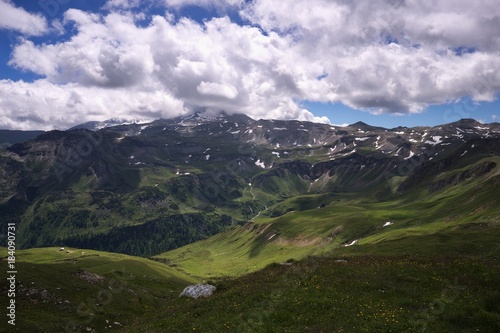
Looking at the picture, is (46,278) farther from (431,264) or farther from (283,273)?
(431,264)

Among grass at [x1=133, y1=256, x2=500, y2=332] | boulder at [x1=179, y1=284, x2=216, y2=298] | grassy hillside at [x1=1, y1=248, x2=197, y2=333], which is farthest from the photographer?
boulder at [x1=179, y1=284, x2=216, y2=298]

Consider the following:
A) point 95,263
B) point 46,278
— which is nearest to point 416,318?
point 46,278

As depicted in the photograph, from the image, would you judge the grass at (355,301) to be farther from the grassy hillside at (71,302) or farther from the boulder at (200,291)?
the grassy hillside at (71,302)

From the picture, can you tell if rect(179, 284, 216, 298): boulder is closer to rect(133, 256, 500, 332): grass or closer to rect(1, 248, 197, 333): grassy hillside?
rect(133, 256, 500, 332): grass

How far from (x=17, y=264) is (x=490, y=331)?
60696 mm

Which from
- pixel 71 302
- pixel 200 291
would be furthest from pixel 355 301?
pixel 71 302

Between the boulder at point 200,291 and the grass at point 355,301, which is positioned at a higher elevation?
the grass at point 355,301

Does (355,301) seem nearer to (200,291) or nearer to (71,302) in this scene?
(200,291)

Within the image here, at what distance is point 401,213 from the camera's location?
19612 centimetres

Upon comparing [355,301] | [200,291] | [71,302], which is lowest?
[71,302]

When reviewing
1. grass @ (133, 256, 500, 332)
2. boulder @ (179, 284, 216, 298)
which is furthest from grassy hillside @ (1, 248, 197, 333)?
grass @ (133, 256, 500, 332)

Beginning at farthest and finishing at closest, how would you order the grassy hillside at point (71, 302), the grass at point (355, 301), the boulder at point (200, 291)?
the boulder at point (200, 291), the grassy hillside at point (71, 302), the grass at point (355, 301)

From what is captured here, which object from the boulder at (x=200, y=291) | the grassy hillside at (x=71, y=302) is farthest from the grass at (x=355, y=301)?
the grassy hillside at (x=71, y=302)

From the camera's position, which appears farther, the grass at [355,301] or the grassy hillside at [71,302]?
the grassy hillside at [71,302]
